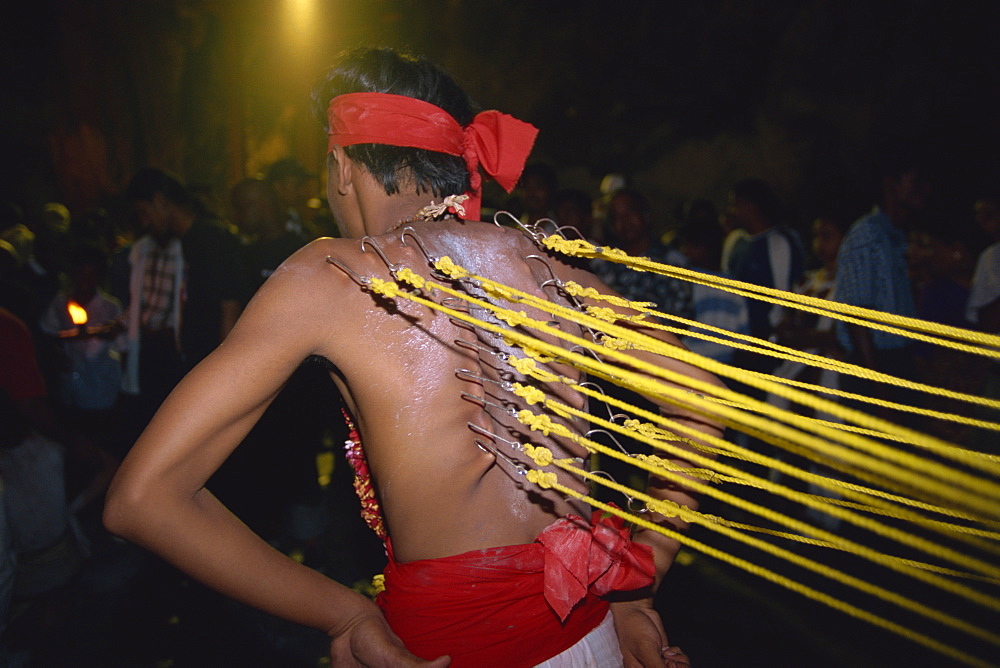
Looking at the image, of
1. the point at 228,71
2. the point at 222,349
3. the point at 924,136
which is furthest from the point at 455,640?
the point at 228,71

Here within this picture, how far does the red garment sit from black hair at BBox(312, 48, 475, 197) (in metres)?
0.84

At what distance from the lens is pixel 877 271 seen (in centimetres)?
357

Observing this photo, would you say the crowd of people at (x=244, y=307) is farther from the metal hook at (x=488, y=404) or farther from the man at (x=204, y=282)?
the metal hook at (x=488, y=404)

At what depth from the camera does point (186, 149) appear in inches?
627

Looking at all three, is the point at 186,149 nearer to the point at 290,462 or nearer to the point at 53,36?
the point at 53,36

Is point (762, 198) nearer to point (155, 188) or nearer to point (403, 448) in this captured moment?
point (403, 448)

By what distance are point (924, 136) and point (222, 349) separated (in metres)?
13.4

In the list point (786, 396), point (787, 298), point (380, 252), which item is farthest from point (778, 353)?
point (380, 252)

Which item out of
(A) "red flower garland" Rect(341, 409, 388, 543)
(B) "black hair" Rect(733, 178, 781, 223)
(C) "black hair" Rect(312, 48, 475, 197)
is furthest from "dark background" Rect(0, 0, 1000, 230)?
(A) "red flower garland" Rect(341, 409, 388, 543)

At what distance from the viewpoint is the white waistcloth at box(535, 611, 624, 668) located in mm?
1285

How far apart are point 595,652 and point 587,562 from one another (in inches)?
10.7

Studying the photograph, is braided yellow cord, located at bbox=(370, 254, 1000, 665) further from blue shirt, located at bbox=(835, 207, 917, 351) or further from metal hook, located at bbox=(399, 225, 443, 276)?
blue shirt, located at bbox=(835, 207, 917, 351)

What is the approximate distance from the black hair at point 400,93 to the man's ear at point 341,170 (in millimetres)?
20

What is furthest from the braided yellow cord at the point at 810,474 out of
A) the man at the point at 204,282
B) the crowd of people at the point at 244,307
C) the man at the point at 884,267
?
the man at the point at 204,282
